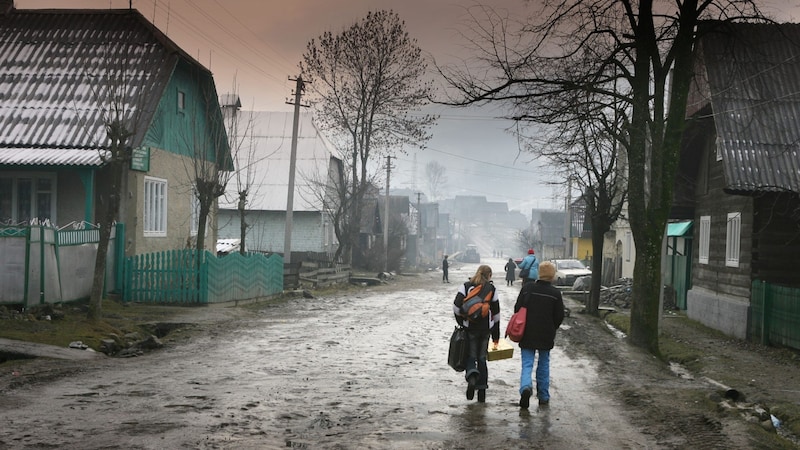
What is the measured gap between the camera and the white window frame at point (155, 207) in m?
24.8

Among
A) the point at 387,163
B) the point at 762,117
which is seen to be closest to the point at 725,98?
the point at 762,117

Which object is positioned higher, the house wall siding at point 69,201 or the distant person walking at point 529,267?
the house wall siding at point 69,201

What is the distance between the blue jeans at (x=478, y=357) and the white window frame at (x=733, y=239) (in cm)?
1318

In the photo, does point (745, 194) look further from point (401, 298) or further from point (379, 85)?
point (379, 85)

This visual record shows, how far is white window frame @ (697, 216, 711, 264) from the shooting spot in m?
25.3

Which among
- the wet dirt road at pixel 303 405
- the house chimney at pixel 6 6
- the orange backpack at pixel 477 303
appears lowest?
the wet dirt road at pixel 303 405

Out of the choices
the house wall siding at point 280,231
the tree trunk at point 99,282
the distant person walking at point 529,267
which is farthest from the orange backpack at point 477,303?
the house wall siding at point 280,231

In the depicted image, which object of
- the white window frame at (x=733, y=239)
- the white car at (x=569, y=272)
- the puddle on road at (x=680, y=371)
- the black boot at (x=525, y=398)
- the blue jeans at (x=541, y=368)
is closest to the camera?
the black boot at (x=525, y=398)

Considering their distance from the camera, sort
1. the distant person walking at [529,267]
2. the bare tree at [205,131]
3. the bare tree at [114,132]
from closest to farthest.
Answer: the bare tree at [114,132]
the bare tree at [205,131]
the distant person walking at [529,267]

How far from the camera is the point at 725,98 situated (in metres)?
21.2

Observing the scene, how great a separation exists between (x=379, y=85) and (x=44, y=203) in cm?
2634

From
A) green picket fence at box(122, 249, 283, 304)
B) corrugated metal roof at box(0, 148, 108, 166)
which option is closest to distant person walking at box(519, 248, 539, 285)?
green picket fence at box(122, 249, 283, 304)

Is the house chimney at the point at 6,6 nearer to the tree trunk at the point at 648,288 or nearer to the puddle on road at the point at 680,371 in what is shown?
the tree trunk at the point at 648,288

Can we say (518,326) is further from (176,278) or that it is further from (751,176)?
(176,278)
